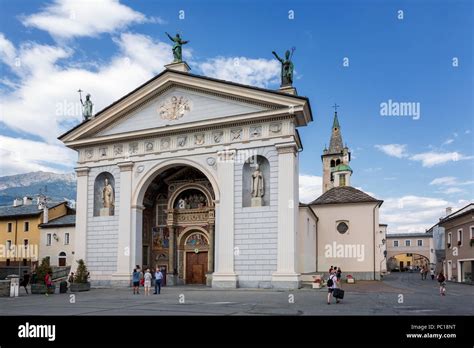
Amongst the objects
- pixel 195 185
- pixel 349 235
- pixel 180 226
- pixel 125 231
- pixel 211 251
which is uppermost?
pixel 195 185

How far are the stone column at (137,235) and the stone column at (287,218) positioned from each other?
376 inches

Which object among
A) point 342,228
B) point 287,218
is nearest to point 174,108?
point 287,218

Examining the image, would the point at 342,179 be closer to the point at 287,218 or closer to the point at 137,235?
the point at 287,218

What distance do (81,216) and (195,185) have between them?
785 cm

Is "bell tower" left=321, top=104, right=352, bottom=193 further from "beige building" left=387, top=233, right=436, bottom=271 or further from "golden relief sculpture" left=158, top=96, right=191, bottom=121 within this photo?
"golden relief sculpture" left=158, top=96, right=191, bottom=121

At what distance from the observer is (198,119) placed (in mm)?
28781

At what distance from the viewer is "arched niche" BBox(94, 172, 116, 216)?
1225 inches

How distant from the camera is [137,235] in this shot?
3020 cm

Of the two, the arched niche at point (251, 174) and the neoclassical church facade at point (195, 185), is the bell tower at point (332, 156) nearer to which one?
the neoclassical church facade at point (195, 185)

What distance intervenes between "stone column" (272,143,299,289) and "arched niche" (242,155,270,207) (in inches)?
36.9
